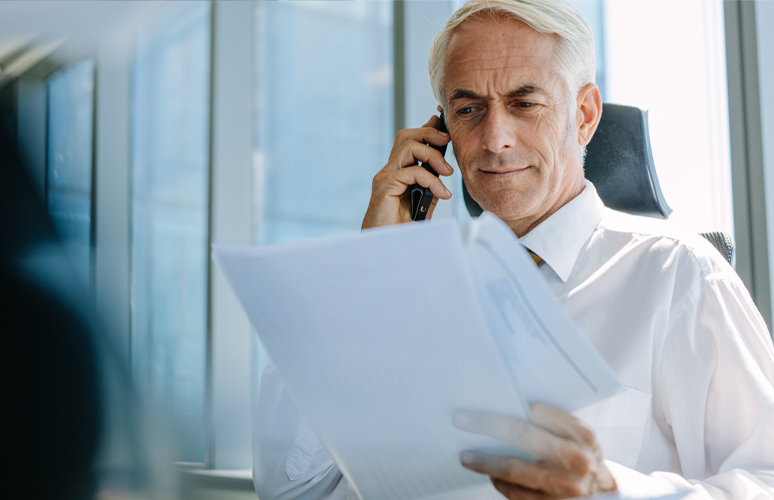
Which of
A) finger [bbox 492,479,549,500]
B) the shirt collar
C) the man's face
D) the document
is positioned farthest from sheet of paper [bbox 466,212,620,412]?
the man's face

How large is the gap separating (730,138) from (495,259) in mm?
1695

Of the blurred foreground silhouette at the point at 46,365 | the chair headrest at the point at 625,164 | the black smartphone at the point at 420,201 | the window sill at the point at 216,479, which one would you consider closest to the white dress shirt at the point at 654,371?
the chair headrest at the point at 625,164

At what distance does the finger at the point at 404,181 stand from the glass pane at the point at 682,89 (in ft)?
3.12

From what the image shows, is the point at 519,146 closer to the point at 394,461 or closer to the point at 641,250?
the point at 641,250

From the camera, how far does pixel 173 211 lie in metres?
3.00

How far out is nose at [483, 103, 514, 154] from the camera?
1.13 metres

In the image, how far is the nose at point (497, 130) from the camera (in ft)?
3.71

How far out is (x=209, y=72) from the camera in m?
2.87

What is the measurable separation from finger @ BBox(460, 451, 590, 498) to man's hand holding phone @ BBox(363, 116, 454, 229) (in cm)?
Answer: 62

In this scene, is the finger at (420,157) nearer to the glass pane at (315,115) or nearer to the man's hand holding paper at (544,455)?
the man's hand holding paper at (544,455)

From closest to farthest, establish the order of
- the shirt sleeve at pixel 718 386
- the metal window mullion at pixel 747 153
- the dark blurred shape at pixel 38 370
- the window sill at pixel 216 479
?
1. the dark blurred shape at pixel 38 370
2. the shirt sleeve at pixel 718 386
3. the metal window mullion at pixel 747 153
4. the window sill at pixel 216 479

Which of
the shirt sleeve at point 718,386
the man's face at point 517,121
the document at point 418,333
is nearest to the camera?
the document at point 418,333

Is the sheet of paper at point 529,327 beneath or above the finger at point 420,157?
beneath

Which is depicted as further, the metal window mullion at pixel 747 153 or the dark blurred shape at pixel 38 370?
the metal window mullion at pixel 747 153
